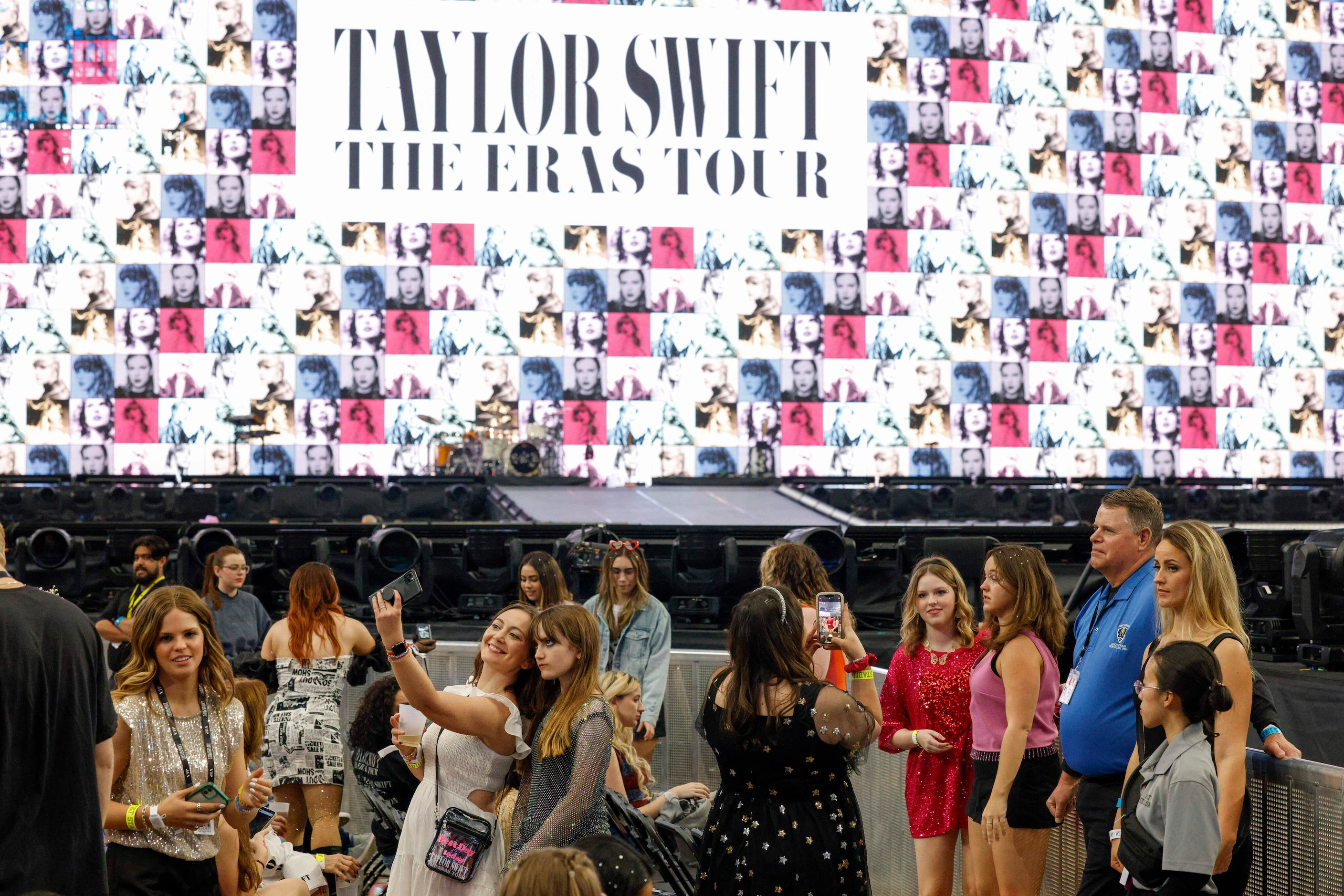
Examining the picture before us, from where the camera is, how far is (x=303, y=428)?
1744cm

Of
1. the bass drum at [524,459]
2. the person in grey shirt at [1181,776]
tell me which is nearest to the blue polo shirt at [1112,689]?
the person in grey shirt at [1181,776]

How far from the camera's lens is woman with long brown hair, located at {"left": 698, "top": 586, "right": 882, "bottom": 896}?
8.63 feet

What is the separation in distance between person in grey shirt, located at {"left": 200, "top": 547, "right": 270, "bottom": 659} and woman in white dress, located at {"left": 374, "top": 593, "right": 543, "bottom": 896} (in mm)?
2653

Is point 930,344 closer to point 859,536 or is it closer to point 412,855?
point 859,536

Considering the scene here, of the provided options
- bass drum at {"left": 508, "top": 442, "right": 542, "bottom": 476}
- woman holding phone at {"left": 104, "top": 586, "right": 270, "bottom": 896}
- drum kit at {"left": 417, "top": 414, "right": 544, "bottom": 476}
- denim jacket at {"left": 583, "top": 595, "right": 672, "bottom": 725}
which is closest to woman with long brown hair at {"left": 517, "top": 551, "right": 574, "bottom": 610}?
denim jacket at {"left": 583, "top": 595, "right": 672, "bottom": 725}

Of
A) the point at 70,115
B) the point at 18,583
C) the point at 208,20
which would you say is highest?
the point at 208,20

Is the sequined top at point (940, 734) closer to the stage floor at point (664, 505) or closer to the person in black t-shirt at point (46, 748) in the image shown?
the person in black t-shirt at point (46, 748)

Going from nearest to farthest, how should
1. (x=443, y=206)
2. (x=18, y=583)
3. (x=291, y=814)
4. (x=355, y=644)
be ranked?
(x=18, y=583)
(x=291, y=814)
(x=355, y=644)
(x=443, y=206)

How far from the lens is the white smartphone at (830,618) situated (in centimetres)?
306

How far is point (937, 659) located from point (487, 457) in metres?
13.0

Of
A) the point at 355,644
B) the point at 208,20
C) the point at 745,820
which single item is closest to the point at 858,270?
the point at 208,20

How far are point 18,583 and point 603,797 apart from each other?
1207 mm

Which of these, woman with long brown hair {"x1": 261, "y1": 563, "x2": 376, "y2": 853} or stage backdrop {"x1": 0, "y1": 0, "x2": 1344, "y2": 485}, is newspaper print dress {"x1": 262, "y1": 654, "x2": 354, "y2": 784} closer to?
woman with long brown hair {"x1": 261, "y1": 563, "x2": 376, "y2": 853}

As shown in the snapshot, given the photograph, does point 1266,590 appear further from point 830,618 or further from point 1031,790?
point 830,618
